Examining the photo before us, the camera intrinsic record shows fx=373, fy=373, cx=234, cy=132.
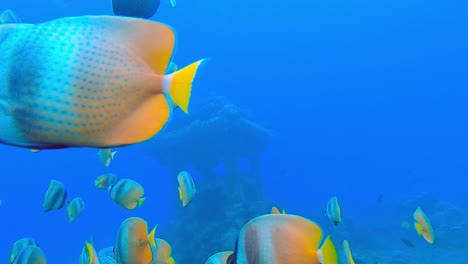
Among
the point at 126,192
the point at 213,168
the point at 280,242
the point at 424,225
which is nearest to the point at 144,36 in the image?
the point at 280,242

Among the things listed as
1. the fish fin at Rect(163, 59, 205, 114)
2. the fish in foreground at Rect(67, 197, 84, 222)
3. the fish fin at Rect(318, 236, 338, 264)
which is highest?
the fish fin at Rect(163, 59, 205, 114)

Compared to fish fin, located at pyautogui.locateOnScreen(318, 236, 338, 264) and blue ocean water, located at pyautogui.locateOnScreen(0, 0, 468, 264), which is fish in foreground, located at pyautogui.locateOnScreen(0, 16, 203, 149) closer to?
fish fin, located at pyautogui.locateOnScreen(318, 236, 338, 264)

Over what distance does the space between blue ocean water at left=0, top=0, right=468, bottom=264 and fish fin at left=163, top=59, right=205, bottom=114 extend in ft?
103

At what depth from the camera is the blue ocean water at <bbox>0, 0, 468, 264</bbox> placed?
5728 cm

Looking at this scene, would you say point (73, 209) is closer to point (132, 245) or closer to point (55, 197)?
point (55, 197)

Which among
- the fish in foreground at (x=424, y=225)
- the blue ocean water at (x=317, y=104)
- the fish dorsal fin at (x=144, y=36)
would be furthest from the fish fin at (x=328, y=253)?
the blue ocean water at (x=317, y=104)

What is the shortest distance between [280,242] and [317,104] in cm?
9819

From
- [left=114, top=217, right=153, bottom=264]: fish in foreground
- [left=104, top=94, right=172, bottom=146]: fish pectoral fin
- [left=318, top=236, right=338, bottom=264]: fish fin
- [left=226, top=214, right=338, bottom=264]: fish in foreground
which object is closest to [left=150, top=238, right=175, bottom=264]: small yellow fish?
[left=114, top=217, right=153, bottom=264]: fish in foreground

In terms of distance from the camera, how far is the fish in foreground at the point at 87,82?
0.89 metres

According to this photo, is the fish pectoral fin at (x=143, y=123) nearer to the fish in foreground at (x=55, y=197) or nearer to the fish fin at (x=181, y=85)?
the fish fin at (x=181, y=85)

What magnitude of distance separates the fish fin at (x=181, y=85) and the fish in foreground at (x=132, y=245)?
2.00 meters

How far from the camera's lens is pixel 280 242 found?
137cm

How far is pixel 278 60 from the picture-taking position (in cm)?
7694

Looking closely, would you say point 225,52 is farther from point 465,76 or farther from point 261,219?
point 465,76
